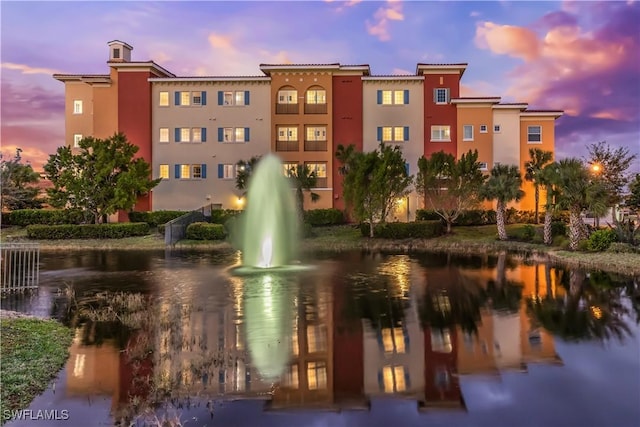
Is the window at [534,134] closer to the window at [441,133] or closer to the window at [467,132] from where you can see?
the window at [467,132]

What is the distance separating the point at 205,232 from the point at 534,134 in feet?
110

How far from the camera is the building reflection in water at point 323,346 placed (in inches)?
310

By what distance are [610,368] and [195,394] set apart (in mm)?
7341

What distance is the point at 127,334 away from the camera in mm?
10906

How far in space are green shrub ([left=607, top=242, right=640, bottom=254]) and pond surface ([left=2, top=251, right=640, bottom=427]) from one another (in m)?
6.83

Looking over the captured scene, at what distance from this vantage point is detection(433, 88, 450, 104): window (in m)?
46.0

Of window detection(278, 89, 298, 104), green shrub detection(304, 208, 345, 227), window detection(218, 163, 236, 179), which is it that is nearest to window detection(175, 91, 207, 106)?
window detection(218, 163, 236, 179)

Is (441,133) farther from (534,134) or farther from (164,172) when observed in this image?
(164,172)

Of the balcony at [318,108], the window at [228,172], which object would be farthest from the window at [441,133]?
the window at [228,172]

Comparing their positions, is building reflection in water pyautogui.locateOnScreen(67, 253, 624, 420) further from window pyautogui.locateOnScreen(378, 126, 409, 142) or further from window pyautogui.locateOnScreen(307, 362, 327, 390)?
window pyautogui.locateOnScreen(378, 126, 409, 142)

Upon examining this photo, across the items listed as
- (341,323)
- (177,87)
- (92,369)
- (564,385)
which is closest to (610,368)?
(564,385)

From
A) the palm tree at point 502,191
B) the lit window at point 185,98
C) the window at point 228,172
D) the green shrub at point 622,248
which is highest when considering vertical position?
the lit window at point 185,98

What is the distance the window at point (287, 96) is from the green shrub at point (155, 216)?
564 inches

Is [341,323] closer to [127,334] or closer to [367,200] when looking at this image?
[127,334]
